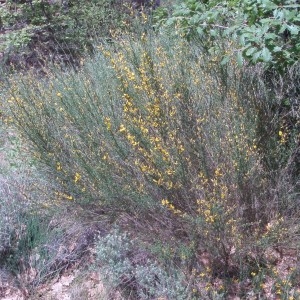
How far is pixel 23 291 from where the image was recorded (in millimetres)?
3271

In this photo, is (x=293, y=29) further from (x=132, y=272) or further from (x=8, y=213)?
(x=8, y=213)

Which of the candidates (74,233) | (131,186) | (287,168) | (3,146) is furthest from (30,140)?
(287,168)

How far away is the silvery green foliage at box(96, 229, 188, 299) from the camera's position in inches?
114

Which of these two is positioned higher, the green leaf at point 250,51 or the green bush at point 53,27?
the green leaf at point 250,51

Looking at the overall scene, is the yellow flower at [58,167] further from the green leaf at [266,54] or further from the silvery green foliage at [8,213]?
the green leaf at [266,54]

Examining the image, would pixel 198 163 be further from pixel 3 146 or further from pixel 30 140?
pixel 3 146

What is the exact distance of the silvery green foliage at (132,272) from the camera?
289 cm

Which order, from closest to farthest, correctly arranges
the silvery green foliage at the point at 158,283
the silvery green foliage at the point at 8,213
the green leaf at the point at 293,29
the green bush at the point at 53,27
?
the green leaf at the point at 293,29, the silvery green foliage at the point at 158,283, the silvery green foliage at the point at 8,213, the green bush at the point at 53,27

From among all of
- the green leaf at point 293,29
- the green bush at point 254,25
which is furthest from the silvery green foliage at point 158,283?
the green leaf at point 293,29

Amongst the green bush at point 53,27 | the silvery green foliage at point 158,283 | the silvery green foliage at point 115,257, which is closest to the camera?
the silvery green foliage at point 158,283

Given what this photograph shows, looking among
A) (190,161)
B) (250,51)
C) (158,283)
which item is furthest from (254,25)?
(158,283)

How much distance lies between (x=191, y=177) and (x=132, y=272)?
2.38 feet

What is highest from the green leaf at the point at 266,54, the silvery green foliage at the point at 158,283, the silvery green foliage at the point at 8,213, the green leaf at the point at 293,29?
the green leaf at the point at 293,29

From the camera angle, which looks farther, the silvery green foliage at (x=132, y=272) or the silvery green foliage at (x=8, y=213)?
the silvery green foliage at (x=8, y=213)
